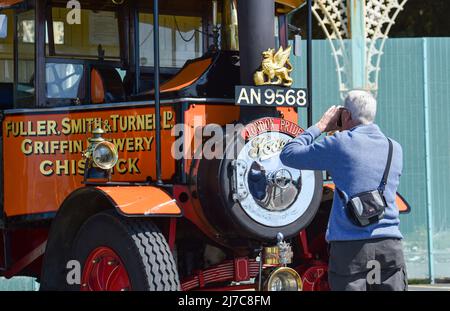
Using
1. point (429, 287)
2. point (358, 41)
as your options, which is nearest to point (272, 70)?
point (429, 287)

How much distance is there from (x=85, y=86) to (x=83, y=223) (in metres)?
1.19

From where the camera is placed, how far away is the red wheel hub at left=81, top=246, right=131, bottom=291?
22.9 feet

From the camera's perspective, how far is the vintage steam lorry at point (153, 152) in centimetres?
703

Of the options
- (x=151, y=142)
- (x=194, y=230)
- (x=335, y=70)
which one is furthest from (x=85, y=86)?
(x=335, y=70)

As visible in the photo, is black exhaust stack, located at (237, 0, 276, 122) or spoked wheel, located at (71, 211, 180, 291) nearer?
spoked wheel, located at (71, 211, 180, 291)

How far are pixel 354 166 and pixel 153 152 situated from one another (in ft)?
6.22

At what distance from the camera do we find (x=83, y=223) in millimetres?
7344

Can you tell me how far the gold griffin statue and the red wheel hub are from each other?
1.48 metres

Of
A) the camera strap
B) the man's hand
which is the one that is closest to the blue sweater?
the camera strap

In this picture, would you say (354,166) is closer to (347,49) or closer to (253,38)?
(253,38)

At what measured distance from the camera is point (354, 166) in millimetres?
5938

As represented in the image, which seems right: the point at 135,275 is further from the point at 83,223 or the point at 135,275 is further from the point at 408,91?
the point at 408,91

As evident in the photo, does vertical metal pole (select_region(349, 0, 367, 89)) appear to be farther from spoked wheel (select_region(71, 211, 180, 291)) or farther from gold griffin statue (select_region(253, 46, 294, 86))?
spoked wheel (select_region(71, 211, 180, 291))
